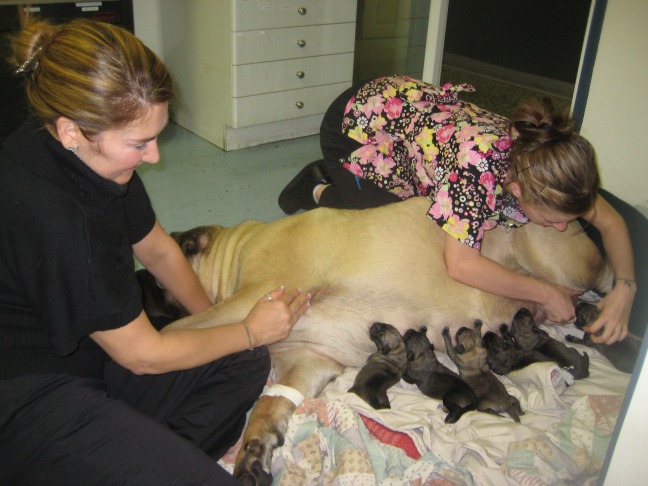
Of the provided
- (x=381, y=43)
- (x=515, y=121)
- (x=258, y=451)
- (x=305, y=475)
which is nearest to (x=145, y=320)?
(x=258, y=451)

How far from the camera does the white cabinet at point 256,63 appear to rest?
409 cm

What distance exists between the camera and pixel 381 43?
4.85m

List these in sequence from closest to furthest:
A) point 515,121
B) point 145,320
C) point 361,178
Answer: point 145,320, point 515,121, point 361,178

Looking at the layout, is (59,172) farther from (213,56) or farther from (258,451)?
(213,56)

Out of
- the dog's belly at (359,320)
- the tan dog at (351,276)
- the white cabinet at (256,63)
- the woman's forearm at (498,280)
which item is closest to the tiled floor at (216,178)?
the white cabinet at (256,63)

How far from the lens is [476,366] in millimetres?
2227

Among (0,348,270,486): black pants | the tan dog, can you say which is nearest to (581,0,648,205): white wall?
the tan dog

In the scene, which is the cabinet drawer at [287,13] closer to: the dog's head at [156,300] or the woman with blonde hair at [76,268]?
the dog's head at [156,300]

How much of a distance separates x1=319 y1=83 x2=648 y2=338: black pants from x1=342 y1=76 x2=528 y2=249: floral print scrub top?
0.19ft

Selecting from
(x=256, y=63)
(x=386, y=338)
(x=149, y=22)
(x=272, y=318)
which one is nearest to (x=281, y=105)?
(x=256, y=63)

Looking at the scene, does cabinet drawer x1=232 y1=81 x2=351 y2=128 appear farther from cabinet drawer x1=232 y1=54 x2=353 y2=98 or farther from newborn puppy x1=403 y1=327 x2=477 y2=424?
newborn puppy x1=403 y1=327 x2=477 y2=424

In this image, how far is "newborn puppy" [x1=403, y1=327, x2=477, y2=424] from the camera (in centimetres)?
214

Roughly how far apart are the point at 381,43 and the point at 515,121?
305 cm

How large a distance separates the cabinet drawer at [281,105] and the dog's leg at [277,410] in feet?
8.11
